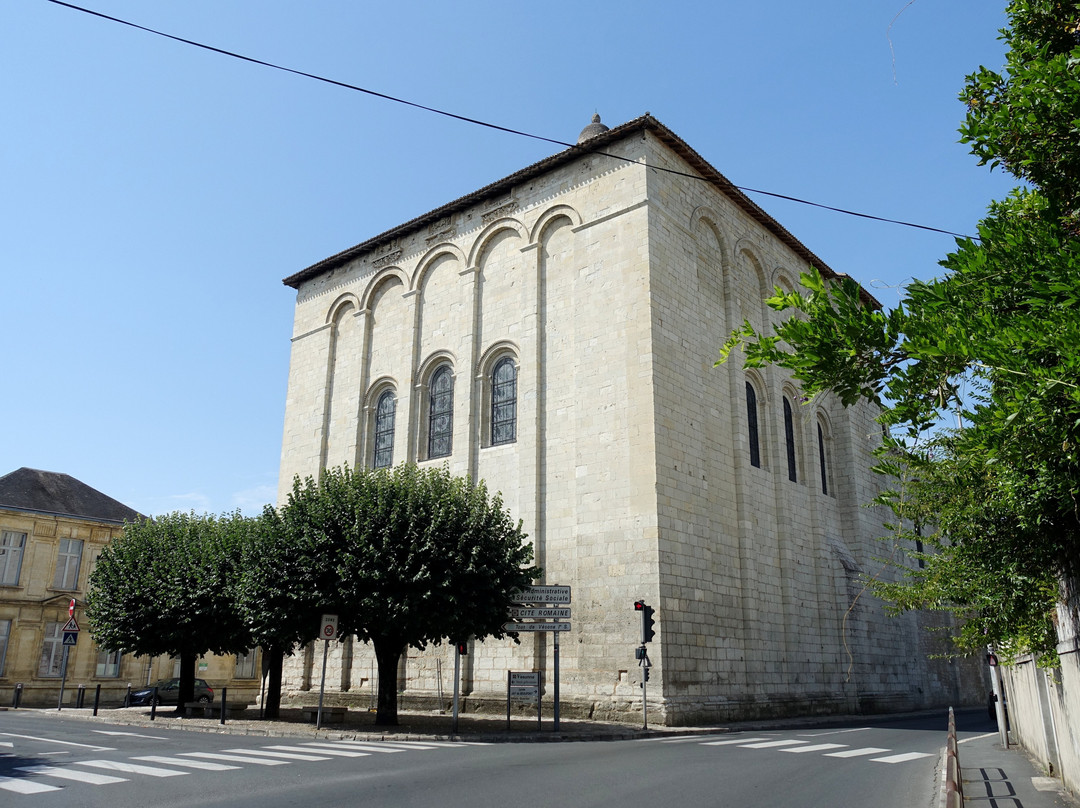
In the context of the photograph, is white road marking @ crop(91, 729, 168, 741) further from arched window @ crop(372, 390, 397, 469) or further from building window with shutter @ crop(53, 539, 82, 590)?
building window with shutter @ crop(53, 539, 82, 590)

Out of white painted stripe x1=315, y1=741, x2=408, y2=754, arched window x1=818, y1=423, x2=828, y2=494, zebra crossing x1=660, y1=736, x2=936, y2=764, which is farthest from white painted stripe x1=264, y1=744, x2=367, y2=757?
arched window x1=818, y1=423, x2=828, y2=494

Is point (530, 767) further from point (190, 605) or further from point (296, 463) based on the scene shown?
point (296, 463)

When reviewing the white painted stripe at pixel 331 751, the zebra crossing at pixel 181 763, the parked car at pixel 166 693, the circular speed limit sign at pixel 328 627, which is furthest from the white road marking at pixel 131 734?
the parked car at pixel 166 693

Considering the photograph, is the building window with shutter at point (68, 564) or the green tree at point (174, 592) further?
the building window with shutter at point (68, 564)

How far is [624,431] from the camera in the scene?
1852 centimetres

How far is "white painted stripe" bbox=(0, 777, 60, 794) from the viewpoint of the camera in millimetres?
7871

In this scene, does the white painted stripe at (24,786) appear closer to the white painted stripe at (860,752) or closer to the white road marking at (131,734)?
the white road marking at (131,734)

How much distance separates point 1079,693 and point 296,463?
23.7 meters

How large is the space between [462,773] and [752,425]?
15.6 meters

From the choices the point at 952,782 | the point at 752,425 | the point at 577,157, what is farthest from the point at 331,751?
the point at 577,157

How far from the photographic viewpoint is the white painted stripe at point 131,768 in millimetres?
8953

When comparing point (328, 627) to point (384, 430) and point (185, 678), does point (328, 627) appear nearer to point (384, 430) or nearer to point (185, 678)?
point (185, 678)

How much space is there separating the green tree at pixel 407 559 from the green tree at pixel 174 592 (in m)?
3.33

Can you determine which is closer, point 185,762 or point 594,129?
point 185,762
